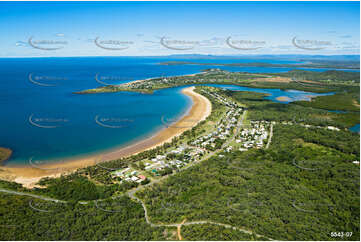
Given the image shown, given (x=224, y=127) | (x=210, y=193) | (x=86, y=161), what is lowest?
(x=86, y=161)

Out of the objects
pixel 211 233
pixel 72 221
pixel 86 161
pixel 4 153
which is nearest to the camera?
pixel 211 233

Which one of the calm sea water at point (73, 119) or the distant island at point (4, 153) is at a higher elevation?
the calm sea water at point (73, 119)

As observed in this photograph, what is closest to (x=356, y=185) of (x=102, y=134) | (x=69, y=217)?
(x=69, y=217)

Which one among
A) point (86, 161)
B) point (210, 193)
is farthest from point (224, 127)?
point (86, 161)

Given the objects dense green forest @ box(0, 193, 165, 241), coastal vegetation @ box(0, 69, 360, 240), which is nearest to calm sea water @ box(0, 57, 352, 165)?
coastal vegetation @ box(0, 69, 360, 240)

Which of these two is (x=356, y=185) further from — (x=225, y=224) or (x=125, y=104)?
(x=125, y=104)

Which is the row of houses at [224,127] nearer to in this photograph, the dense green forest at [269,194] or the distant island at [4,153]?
the dense green forest at [269,194]

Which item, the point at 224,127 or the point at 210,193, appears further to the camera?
the point at 224,127

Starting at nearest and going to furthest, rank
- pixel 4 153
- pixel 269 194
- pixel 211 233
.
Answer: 1. pixel 211 233
2. pixel 269 194
3. pixel 4 153

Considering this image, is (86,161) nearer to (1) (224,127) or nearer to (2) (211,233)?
(2) (211,233)

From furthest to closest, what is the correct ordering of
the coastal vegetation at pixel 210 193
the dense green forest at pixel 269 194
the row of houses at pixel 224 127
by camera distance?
the row of houses at pixel 224 127, the dense green forest at pixel 269 194, the coastal vegetation at pixel 210 193

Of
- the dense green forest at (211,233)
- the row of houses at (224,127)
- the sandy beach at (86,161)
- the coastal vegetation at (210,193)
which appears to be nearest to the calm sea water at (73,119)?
the sandy beach at (86,161)

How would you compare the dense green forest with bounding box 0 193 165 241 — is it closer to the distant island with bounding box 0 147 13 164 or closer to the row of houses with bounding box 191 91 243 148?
the distant island with bounding box 0 147 13 164
